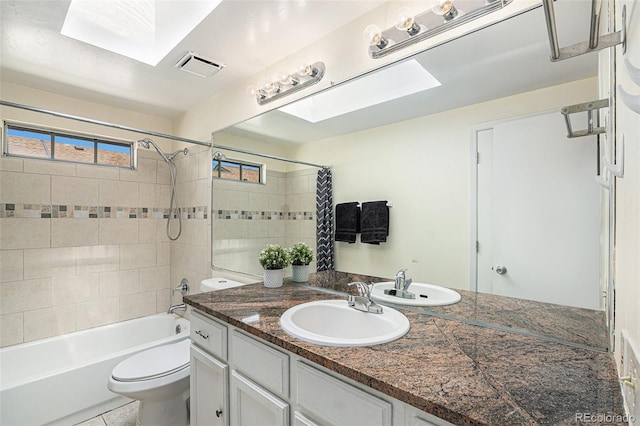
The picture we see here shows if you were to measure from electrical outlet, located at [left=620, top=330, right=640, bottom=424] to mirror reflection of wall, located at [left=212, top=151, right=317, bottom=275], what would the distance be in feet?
4.82

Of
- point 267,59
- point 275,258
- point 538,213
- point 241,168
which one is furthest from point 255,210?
point 538,213

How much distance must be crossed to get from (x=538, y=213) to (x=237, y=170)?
209 cm

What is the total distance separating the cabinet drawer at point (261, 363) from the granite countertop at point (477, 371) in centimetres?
6

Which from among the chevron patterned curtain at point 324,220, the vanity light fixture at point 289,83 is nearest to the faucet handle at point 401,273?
the chevron patterned curtain at point 324,220

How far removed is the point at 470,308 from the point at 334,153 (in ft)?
3.44

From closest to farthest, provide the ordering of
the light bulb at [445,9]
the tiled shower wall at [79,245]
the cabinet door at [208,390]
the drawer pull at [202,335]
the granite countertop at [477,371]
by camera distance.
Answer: the granite countertop at [477,371] → the light bulb at [445,9] → the cabinet door at [208,390] → the drawer pull at [202,335] → the tiled shower wall at [79,245]

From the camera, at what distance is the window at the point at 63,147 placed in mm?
2420

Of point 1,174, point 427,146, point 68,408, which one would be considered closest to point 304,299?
point 427,146

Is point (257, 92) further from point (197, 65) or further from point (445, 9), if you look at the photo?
point (445, 9)

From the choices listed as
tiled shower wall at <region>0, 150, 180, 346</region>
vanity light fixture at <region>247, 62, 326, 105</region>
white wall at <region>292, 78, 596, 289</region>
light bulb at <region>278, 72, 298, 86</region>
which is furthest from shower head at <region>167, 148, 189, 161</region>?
white wall at <region>292, 78, 596, 289</region>

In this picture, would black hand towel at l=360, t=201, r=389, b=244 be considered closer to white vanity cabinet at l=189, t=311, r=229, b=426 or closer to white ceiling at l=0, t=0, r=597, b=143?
white ceiling at l=0, t=0, r=597, b=143

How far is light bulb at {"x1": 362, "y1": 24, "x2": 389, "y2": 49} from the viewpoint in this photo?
1473mm

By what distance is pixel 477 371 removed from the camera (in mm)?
813

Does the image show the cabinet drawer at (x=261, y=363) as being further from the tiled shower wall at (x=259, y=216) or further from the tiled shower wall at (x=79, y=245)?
the tiled shower wall at (x=79, y=245)
